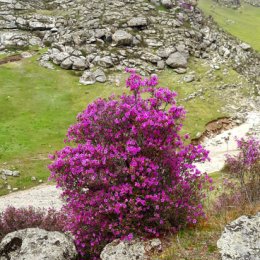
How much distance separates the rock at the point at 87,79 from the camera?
63128 mm

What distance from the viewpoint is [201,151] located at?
13.7m

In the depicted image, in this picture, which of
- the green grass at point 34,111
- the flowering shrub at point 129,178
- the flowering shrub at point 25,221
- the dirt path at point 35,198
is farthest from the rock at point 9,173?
the flowering shrub at point 129,178

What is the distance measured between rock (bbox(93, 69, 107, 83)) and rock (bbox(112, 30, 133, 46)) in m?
9.64

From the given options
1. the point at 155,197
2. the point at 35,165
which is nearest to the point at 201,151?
the point at 155,197

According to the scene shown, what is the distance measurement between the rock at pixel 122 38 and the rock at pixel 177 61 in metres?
9.05

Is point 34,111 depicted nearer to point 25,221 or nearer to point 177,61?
point 177,61

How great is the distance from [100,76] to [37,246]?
51.7 m

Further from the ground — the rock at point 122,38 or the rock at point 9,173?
the rock at point 122,38

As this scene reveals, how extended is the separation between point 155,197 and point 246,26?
13714 centimetres

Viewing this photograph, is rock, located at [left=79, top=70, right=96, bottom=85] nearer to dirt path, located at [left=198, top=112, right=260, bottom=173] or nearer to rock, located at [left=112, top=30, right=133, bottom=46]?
rock, located at [left=112, top=30, right=133, bottom=46]

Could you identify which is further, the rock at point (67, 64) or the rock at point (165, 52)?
the rock at point (165, 52)

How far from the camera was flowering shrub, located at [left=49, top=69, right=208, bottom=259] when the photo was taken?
12.9 metres

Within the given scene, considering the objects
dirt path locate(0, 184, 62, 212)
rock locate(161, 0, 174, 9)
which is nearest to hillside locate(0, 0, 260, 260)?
dirt path locate(0, 184, 62, 212)

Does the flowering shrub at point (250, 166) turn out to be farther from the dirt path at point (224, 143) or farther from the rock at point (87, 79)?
the rock at point (87, 79)
